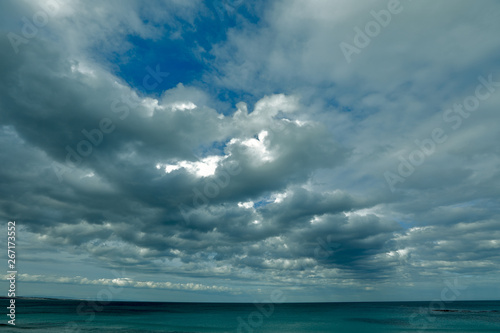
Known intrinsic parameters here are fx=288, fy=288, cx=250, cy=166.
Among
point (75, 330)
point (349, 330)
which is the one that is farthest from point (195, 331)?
Answer: point (349, 330)

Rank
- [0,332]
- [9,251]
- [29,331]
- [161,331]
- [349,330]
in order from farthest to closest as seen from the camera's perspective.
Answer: [349,330] < [161,331] < [29,331] < [0,332] < [9,251]

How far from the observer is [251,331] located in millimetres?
67062

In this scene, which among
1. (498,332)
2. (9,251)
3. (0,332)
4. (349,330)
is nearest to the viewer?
(9,251)

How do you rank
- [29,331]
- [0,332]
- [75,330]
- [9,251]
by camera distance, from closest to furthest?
[9,251] < [0,332] < [29,331] < [75,330]

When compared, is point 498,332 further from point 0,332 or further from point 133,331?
point 0,332

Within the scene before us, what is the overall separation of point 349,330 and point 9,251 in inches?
3015

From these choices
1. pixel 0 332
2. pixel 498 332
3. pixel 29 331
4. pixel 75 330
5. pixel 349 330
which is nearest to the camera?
pixel 0 332

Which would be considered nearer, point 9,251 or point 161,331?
point 9,251

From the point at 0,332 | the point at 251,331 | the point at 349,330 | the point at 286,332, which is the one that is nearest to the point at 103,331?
the point at 0,332

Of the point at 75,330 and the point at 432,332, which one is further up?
the point at 75,330

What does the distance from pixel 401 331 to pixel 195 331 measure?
4950cm

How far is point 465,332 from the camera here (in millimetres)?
68188

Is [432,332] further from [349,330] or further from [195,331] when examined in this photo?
[195,331]

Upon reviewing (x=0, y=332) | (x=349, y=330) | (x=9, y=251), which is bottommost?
(x=349, y=330)
